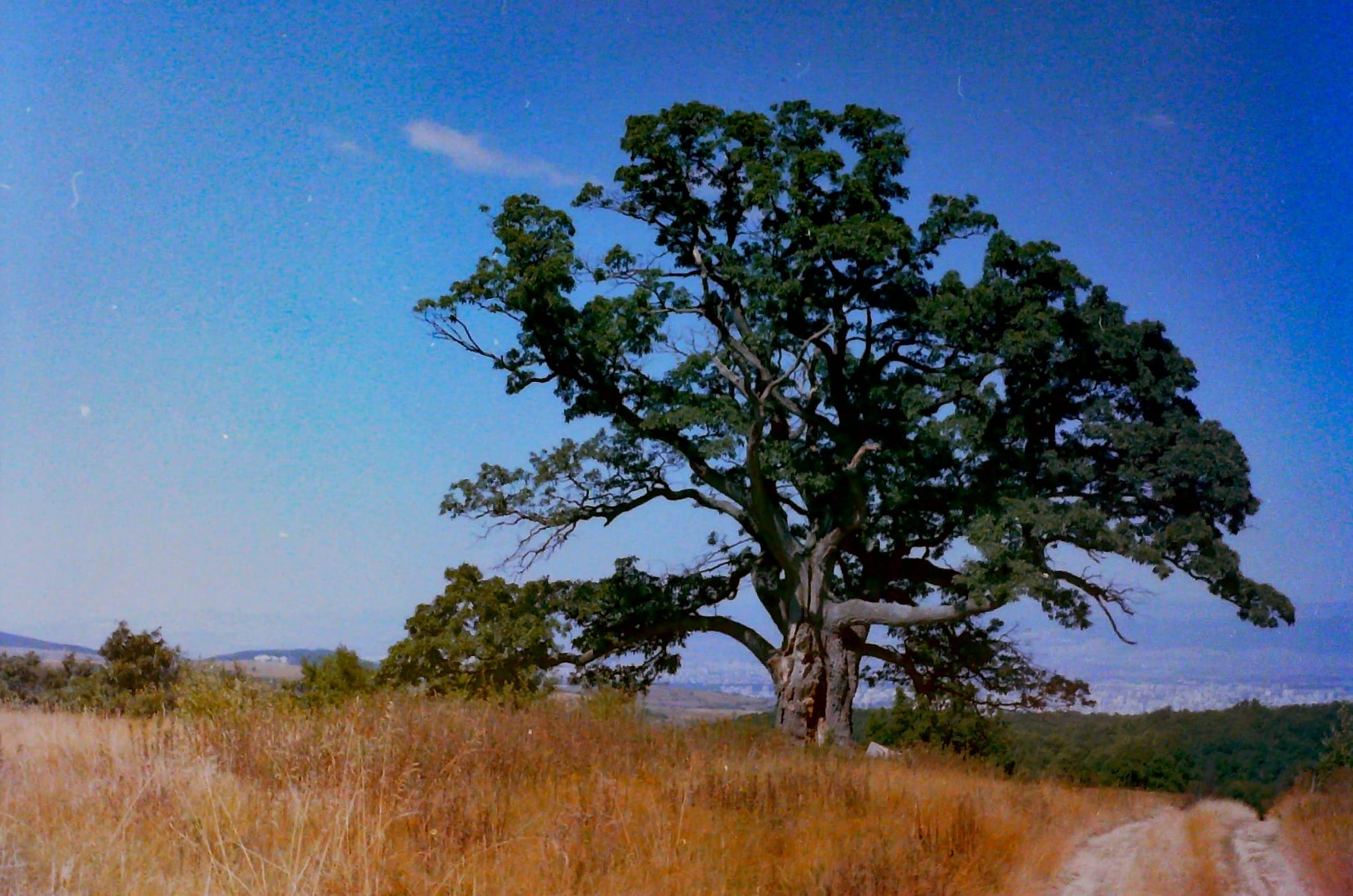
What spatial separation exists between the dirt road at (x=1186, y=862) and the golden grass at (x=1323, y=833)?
0.15 metres

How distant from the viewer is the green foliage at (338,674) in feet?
56.8

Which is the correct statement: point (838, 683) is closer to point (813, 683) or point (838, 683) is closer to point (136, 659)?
point (813, 683)

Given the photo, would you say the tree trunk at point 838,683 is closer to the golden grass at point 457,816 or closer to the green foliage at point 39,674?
the golden grass at point 457,816

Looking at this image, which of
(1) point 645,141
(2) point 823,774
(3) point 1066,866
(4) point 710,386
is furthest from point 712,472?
(3) point 1066,866

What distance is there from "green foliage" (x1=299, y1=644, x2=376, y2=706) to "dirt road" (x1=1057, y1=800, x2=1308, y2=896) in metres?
11.9

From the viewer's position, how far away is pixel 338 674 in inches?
706

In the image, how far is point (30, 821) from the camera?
6.44m

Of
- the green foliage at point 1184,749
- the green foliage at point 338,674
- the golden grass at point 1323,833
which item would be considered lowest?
the green foliage at point 1184,749

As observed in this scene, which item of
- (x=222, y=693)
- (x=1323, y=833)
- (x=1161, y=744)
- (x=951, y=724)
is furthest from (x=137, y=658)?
(x=1161, y=744)

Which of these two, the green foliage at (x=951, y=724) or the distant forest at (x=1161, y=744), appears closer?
the distant forest at (x=1161, y=744)

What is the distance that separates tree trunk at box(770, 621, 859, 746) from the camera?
784 inches

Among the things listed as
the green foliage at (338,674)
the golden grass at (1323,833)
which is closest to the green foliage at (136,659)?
the green foliage at (338,674)

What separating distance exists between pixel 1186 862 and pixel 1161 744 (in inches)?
730

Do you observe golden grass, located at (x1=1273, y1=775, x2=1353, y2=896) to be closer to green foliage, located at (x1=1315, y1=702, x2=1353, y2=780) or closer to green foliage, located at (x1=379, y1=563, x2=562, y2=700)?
green foliage, located at (x1=1315, y1=702, x2=1353, y2=780)
